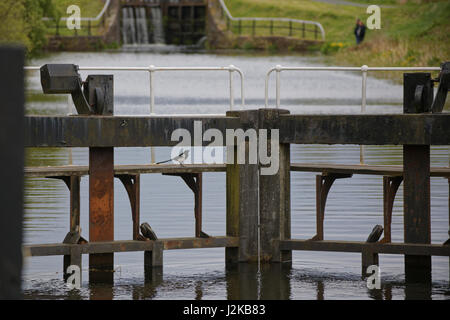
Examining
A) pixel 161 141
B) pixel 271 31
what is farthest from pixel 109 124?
pixel 271 31

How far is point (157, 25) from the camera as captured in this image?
8862 cm

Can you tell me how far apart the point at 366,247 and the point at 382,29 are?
58468mm

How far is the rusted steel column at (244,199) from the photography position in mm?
15367

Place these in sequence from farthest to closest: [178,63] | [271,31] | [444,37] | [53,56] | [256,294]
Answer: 1. [271,31]
2. [53,56]
3. [178,63]
4. [444,37]
5. [256,294]

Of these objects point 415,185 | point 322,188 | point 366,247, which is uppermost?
point 415,185

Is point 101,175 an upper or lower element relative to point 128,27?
lower

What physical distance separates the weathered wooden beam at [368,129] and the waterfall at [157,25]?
74.2 meters

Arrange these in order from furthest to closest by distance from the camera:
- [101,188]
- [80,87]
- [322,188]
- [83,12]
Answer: [83,12] < [322,188] < [101,188] < [80,87]

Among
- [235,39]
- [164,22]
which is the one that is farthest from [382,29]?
[164,22]

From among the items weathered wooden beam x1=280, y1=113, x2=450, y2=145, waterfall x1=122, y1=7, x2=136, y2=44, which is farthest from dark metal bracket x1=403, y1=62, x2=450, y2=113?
waterfall x1=122, y1=7, x2=136, y2=44

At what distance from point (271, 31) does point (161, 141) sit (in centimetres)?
6771

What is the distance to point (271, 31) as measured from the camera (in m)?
Result: 81.6

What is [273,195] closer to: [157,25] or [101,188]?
[101,188]
